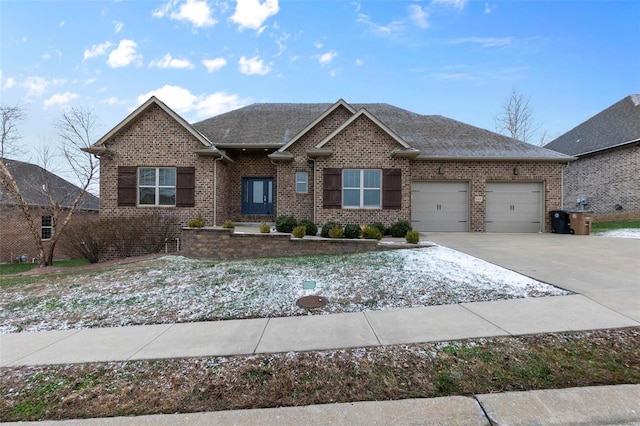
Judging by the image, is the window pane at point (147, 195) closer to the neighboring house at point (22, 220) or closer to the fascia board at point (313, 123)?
the fascia board at point (313, 123)

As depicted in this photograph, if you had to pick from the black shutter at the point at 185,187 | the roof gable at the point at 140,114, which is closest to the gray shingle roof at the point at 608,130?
the roof gable at the point at 140,114

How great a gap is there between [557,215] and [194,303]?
1480 centimetres

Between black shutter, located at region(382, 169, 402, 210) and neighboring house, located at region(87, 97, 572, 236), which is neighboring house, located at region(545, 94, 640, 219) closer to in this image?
neighboring house, located at region(87, 97, 572, 236)

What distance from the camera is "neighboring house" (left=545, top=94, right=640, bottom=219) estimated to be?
1769 centimetres

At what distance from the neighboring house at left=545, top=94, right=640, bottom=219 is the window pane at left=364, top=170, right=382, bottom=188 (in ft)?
47.1

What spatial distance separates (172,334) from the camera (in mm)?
4301

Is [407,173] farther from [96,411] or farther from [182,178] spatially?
[96,411]

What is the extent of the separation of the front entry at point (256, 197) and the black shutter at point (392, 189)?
18.1ft

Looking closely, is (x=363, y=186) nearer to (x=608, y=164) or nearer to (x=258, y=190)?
(x=258, y=190)

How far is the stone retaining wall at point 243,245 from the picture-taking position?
10.1 m

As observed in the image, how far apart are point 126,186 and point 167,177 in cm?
165

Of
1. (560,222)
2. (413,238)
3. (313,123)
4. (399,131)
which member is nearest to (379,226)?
(413,238)

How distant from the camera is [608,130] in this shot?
2041 centimetres

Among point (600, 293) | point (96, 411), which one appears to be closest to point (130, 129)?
point (96, 411)
